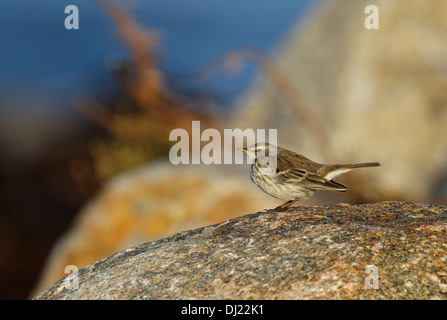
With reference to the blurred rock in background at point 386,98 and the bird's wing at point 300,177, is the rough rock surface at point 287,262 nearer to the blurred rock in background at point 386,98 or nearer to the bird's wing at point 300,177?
the bird's wing at point 300,177

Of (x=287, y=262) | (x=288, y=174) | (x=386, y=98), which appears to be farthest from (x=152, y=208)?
(x=386, y=98)

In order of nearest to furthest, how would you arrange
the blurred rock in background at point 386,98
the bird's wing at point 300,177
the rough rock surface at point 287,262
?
the rough rock surface at point 287,262 → the bird's wing at point 300,177 → the blurred rock in background at point 386,98

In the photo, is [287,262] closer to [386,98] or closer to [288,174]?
[288,174]

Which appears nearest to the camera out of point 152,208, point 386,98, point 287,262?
point 287,262

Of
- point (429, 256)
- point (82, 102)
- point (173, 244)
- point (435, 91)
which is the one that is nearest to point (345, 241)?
point (429, 256)

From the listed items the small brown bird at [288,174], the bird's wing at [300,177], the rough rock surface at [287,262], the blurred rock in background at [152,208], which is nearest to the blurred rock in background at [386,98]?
the blurred rock in background at [152,208]
